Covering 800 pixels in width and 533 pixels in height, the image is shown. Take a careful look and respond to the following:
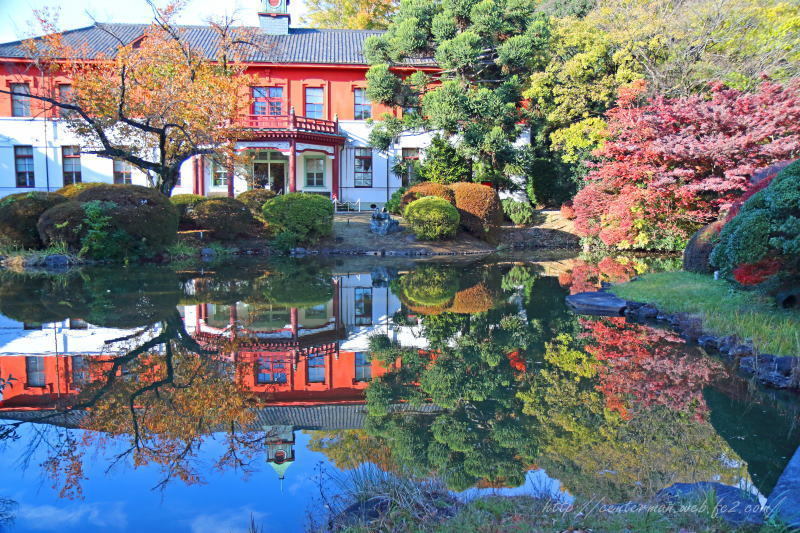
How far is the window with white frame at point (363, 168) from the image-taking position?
2497 centimetres

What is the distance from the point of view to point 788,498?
2.56 metres

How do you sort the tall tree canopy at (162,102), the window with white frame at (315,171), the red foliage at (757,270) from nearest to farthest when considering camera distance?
the red foliage at (757,270), the tall tree canopy at (162,102), the window with white frame at (315,171)

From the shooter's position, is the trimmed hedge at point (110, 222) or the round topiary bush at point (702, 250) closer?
the round topiary bush at point (702, 250)

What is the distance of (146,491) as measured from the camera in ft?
10.4

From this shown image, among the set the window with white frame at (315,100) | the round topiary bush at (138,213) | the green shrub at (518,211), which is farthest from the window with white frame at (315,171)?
the round topiary bush at (138,213)

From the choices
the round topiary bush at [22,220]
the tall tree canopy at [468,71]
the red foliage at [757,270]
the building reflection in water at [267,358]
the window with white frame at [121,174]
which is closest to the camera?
the building reflection in water at [267,358]

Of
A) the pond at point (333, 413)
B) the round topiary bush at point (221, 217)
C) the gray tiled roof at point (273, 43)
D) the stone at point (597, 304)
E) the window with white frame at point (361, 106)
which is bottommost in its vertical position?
the pond at point (333, 413)

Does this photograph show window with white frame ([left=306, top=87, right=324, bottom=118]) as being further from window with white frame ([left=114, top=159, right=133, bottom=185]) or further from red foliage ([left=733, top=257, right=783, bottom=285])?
red foliage ([left=733, top=257, right=783, bottom=285])

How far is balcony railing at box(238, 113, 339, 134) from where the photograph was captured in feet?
71.6

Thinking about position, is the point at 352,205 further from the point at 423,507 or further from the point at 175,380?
the point at 423,507

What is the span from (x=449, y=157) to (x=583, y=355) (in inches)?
673

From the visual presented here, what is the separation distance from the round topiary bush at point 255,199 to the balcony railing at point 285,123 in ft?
12.9

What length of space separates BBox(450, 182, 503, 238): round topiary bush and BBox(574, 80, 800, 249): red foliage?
3732mm

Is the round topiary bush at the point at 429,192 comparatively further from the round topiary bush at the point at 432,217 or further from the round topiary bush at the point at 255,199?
the round topiary bush at the point at 255,199
